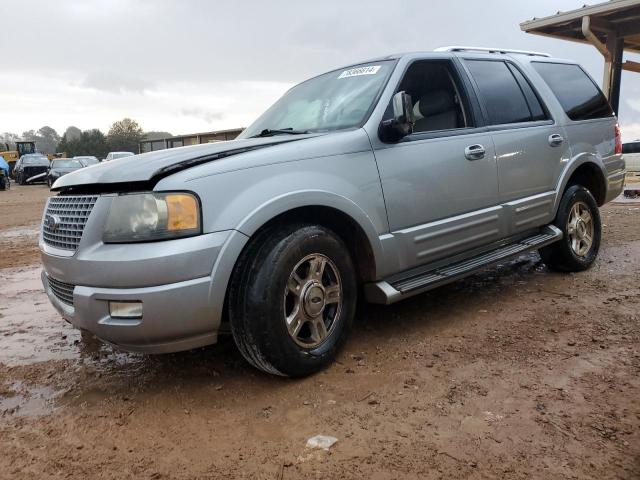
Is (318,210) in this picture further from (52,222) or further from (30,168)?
(30,168)

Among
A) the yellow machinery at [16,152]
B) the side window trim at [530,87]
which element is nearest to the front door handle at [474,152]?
the side window trim at [530,87]

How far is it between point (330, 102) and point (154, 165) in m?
1.54

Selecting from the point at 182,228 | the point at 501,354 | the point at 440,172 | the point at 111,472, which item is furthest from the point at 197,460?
the point at 440,172

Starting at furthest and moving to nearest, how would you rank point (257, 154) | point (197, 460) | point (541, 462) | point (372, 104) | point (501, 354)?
point (372, 104) < point (501, 354) < point (257, 154) < point (197, 460) < point (541, 462)

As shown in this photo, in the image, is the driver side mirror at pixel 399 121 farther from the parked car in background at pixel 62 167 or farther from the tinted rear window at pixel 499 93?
the parked car in background at pixel 62 167

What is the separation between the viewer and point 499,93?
436 cm

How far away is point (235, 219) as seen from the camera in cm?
270

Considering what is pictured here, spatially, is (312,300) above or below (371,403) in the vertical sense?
above

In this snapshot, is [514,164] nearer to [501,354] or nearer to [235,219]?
[501,354]

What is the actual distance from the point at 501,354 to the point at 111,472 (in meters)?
2.22

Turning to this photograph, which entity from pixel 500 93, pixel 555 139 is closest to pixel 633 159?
pixel 555 139

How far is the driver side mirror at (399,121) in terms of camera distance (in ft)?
10.7

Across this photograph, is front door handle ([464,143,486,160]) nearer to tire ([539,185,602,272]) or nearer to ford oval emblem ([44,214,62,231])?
tire ([539,185,602,272])

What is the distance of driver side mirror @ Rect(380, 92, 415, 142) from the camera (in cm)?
326
